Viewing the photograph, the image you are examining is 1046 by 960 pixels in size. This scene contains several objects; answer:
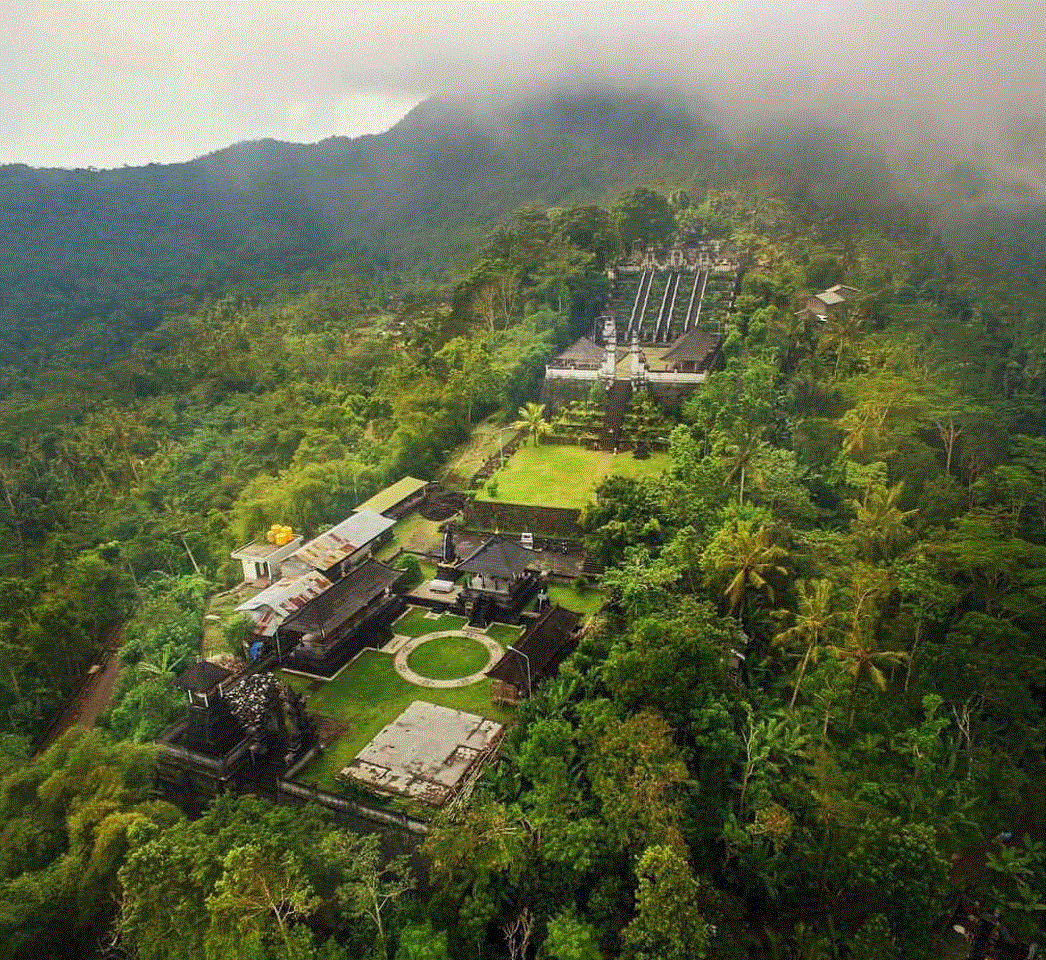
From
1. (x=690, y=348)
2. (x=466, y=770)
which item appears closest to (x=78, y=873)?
(x=466, y=770)

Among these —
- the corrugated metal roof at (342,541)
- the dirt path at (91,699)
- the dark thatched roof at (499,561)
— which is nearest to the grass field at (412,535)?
the corrugated metal roof at (342,541)

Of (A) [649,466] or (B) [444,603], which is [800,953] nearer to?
(B) [444,603]

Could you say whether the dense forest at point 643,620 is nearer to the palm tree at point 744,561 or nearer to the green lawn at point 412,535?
the palm tree at point 744,561

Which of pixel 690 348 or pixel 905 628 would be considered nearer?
pixel 905 628

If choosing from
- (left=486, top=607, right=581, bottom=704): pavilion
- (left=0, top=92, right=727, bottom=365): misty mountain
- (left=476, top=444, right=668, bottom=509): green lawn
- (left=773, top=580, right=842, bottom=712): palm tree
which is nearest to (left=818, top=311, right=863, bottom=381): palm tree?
(left=476, top=444, right=668, bottom=509): green lawn

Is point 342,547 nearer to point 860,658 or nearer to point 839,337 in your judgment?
point 860,658

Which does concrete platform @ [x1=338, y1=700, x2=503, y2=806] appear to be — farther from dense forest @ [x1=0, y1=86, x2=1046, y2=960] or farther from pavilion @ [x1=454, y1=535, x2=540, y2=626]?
pavilion @ [x1=454, y1=535, x2=540, y2=626]
